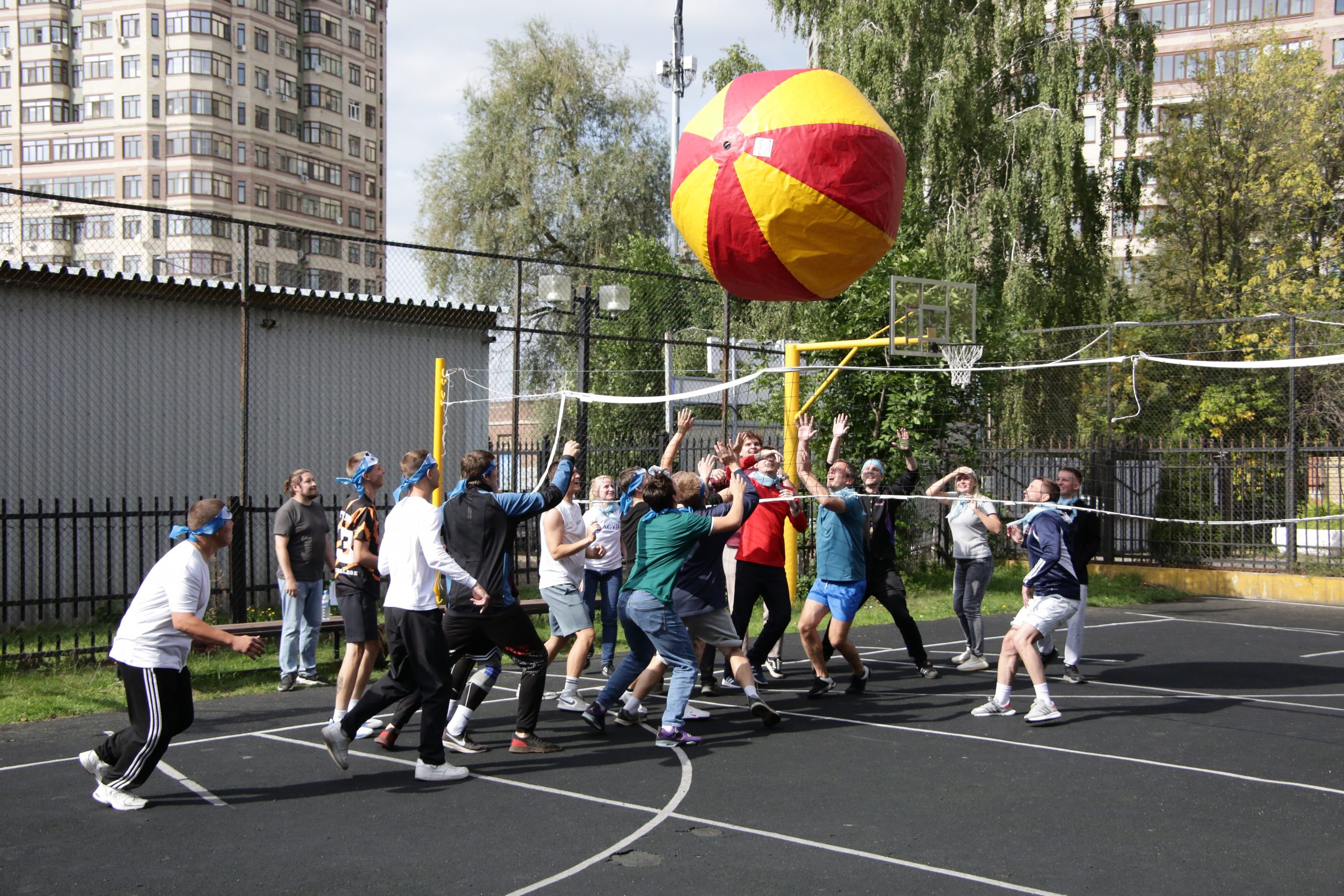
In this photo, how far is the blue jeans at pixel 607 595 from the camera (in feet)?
31.6

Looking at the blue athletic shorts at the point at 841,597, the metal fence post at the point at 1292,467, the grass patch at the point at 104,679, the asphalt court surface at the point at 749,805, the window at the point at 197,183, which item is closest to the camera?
the asphalt court surface at the point at 749,805

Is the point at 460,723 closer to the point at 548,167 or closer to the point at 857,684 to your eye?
the point at 857,684

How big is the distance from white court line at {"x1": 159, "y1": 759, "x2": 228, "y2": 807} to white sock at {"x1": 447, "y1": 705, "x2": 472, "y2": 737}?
149 centimetres

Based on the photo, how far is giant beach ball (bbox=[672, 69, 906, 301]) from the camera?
7.54 meters

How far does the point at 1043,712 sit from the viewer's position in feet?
25.9

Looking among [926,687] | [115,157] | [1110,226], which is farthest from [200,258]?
[926,687]

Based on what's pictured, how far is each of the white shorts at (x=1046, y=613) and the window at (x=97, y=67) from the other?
235ft

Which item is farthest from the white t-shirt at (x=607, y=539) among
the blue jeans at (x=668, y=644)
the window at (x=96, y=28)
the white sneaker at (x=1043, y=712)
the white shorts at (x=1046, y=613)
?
the window at (x=96, y=28)

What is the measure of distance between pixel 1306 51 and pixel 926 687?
26.7 m

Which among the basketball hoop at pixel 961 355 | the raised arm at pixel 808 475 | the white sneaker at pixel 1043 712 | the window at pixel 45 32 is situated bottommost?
the white sneaker at pixel 1043 712

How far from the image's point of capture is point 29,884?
16.0 feet

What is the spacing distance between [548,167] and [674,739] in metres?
28.5

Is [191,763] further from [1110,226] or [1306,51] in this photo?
[1306,51]

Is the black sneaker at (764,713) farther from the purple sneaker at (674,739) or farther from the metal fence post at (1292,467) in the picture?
the metal fence post at (1292,467)
